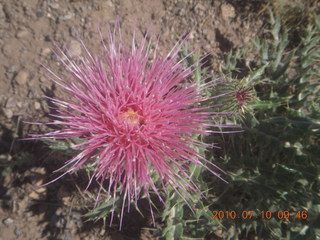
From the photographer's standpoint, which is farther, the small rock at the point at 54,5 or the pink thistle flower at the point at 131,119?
the small rock at the point at 54,5

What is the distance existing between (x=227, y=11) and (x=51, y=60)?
2.62 meters

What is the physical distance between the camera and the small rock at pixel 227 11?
4.12 meters

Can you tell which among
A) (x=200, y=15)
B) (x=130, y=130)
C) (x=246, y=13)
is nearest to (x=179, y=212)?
(x=130, y=130)

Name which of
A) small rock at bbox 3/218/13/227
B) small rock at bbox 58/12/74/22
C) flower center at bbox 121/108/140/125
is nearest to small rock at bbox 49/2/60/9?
small rock at bbox 58/12/74/22

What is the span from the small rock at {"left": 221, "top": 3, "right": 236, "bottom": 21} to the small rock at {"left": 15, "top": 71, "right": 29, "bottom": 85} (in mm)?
2890

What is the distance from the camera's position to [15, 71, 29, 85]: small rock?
3.56 meters

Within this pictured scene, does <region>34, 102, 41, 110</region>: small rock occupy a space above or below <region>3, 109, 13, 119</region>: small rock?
above

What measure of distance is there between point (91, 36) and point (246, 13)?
90.6 inches

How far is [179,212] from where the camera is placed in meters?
2.75

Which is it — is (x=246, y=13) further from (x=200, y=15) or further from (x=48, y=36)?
(x=48, y=36)

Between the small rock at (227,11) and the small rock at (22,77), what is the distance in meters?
2.89

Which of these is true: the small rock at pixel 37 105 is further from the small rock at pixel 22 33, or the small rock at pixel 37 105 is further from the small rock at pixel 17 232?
the small rock at pixel 17 232
